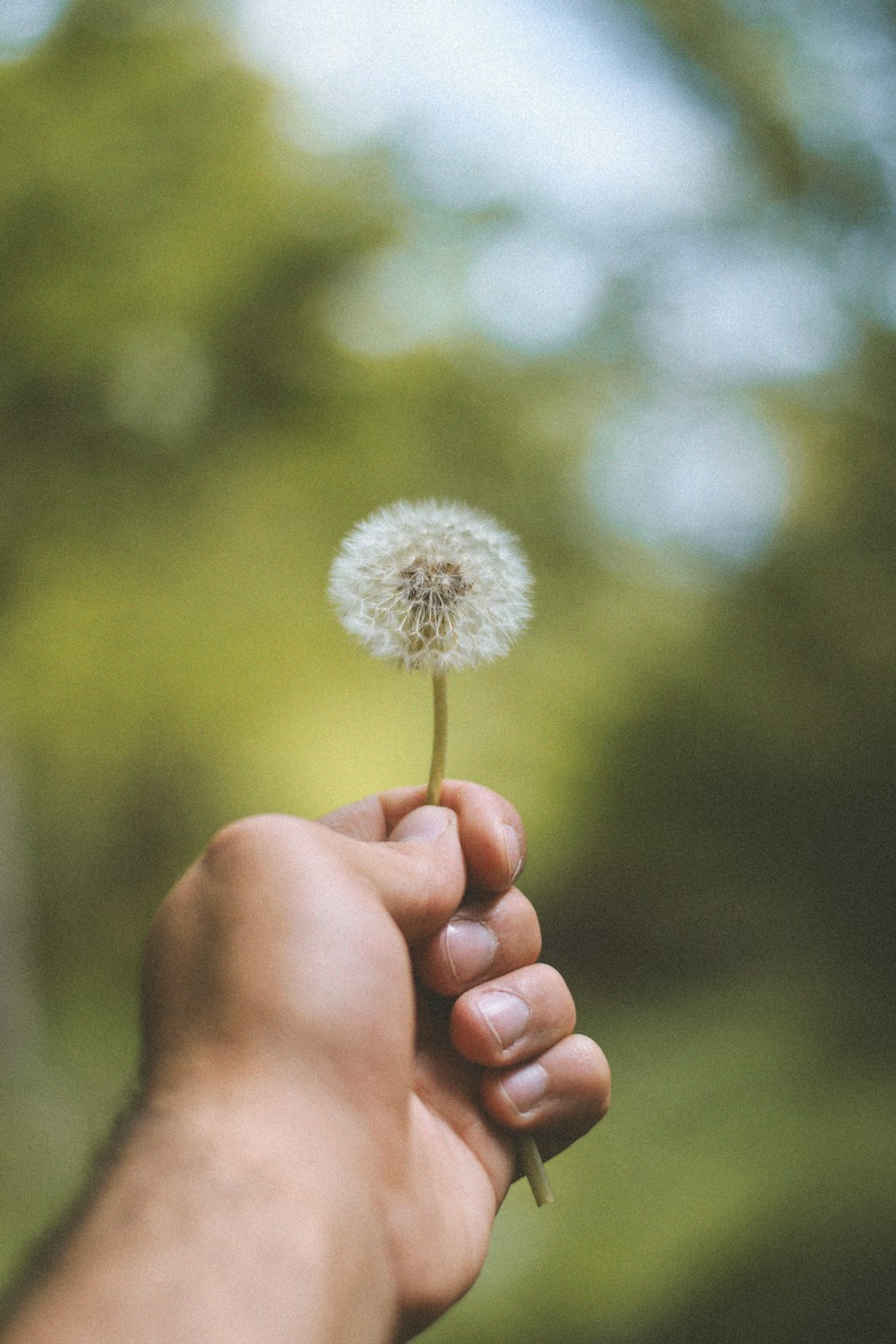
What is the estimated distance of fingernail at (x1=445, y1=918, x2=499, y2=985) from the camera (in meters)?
1.07

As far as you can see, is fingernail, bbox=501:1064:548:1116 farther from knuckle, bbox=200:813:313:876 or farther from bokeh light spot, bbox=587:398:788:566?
bokeh light spot, bbox=587:398:788:566

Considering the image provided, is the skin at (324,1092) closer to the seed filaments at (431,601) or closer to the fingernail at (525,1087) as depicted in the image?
the fingernail at (525,1087)

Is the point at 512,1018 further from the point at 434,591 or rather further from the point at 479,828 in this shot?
the point at 434,591

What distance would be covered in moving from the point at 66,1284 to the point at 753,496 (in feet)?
9.65

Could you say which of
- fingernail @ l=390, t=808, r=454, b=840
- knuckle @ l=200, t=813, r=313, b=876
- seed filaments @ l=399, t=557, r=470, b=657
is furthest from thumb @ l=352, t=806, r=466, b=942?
seed filaments @ l=399, t=557, r=470, b=657

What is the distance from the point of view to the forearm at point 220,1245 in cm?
65

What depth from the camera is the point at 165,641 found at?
3229 mm

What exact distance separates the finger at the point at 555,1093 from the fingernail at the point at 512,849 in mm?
226

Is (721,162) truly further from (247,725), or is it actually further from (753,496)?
(247,725)

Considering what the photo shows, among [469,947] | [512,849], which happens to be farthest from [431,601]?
[469,947]

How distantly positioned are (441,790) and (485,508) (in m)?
2.26

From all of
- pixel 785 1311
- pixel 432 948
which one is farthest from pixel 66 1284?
pixel 785 1311

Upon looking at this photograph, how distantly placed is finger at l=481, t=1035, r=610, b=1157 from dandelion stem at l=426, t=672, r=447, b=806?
0.35 meters

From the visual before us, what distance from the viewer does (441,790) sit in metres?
1.12
